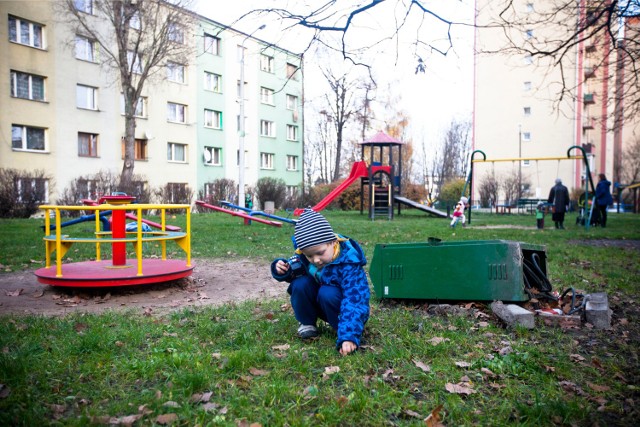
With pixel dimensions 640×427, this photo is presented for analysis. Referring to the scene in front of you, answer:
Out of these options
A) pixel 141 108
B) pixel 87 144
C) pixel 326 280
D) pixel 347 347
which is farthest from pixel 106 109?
pixel 347 347

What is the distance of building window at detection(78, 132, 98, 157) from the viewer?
27609mm

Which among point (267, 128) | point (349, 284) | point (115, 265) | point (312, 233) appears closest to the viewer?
point (312, 233)

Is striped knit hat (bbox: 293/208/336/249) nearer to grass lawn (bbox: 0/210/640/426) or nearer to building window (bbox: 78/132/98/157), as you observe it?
grass lawn (bbox: 0/210/640/426)

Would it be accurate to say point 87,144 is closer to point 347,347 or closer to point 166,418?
point 347,347

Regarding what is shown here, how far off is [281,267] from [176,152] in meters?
31.1

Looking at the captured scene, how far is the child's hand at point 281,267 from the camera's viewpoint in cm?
383

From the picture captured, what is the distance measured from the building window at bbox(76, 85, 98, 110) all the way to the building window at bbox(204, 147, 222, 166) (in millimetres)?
8382

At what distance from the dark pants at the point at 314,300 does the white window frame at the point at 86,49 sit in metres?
27.1

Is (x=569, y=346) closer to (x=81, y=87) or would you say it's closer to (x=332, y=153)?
(x=81, y=87)

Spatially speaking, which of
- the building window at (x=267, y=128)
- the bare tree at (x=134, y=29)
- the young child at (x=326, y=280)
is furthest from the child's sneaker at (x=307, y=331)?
the building window at (x=267, y=128)

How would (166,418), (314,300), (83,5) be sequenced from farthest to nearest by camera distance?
(83,5) < (314,300) < (166,418)

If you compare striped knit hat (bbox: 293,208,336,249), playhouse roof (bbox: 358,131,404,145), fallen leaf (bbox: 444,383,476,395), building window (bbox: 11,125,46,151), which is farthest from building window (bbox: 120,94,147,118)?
fallen leaf (bbox: 444,383,476,395)

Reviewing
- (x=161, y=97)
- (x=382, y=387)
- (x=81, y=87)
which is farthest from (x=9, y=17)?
(x=382, y=387)

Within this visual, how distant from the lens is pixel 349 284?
3.72 m
